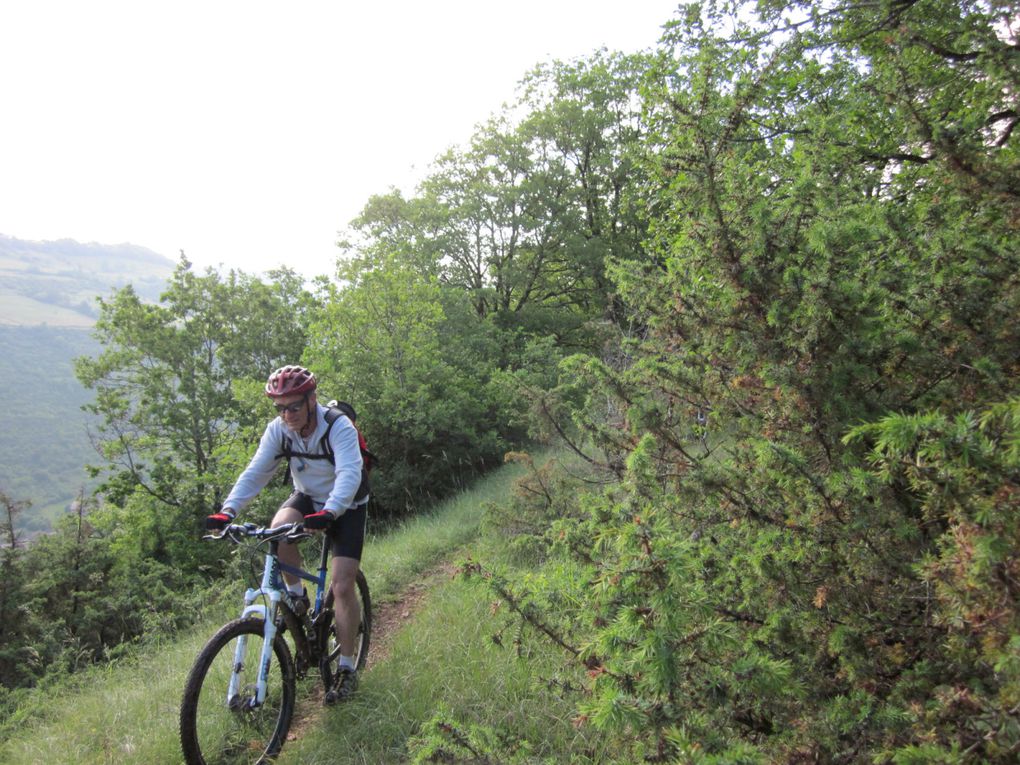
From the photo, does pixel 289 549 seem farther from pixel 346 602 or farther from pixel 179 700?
pixel 179 700

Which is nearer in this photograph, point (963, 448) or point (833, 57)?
point (963, 448)

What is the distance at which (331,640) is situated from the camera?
14.0 feet

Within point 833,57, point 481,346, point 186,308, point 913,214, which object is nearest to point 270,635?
point 913,214

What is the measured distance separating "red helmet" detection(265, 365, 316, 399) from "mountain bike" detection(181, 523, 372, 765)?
85cm

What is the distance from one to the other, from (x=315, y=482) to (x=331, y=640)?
1.30 m

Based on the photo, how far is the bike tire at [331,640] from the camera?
391 centimetres

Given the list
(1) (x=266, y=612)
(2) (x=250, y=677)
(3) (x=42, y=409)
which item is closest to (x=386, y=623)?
(2) (x=250, y=677)

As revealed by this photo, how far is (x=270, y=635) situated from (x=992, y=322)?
3.79 meters

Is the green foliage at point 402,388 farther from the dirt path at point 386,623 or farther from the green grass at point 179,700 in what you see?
the green grass at point 179,700

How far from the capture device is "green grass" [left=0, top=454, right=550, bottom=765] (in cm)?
348

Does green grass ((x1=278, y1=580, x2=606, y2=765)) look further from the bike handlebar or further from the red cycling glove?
the red cycling glove

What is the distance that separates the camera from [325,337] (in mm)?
13859

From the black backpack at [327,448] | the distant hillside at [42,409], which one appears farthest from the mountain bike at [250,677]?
the distant hillside at [42,409]

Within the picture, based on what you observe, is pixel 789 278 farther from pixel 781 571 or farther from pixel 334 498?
pixel 334 498
